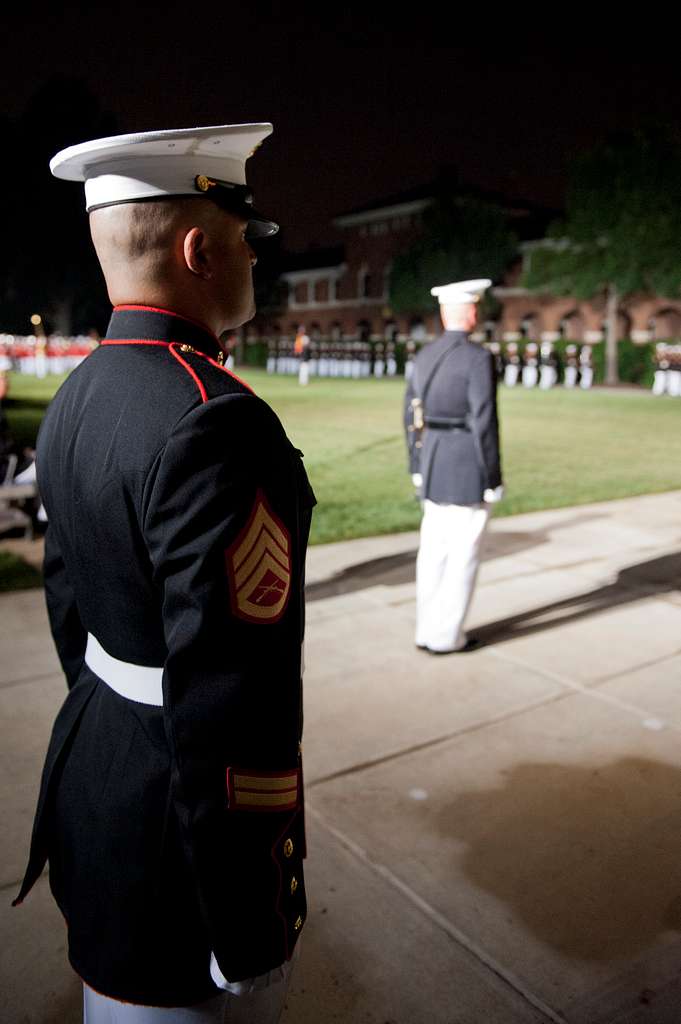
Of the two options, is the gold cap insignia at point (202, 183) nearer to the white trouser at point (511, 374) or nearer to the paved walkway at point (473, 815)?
the paved walkway at point (473, 815)

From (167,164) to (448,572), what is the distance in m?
3.70

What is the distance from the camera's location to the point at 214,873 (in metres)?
1.28

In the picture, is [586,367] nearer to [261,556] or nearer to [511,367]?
[511,367]

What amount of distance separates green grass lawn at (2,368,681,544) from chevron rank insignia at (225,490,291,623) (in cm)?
611

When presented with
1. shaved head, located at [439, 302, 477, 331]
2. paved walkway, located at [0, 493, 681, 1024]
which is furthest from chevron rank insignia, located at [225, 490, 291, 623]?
shaved head, located at [439, 302, 477, 331]

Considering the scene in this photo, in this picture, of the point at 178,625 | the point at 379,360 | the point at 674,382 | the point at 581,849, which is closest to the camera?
the point at 178,625

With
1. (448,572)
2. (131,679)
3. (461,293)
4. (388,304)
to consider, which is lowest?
(448,572)

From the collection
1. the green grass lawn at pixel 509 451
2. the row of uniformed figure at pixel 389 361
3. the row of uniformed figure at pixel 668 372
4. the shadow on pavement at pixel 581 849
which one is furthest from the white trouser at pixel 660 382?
the shadow on pavement at pixel 581 849

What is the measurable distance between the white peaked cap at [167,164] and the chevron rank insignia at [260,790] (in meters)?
0.96

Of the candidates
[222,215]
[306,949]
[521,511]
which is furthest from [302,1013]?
[521,511]

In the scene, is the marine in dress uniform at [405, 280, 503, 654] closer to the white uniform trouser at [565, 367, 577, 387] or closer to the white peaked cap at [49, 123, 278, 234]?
the white peaked cap at [49, 123, 278, 234]

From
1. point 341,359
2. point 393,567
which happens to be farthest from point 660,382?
point 393,567

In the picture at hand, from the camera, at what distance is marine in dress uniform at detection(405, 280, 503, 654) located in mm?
4754

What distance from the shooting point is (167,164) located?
4.71ft
